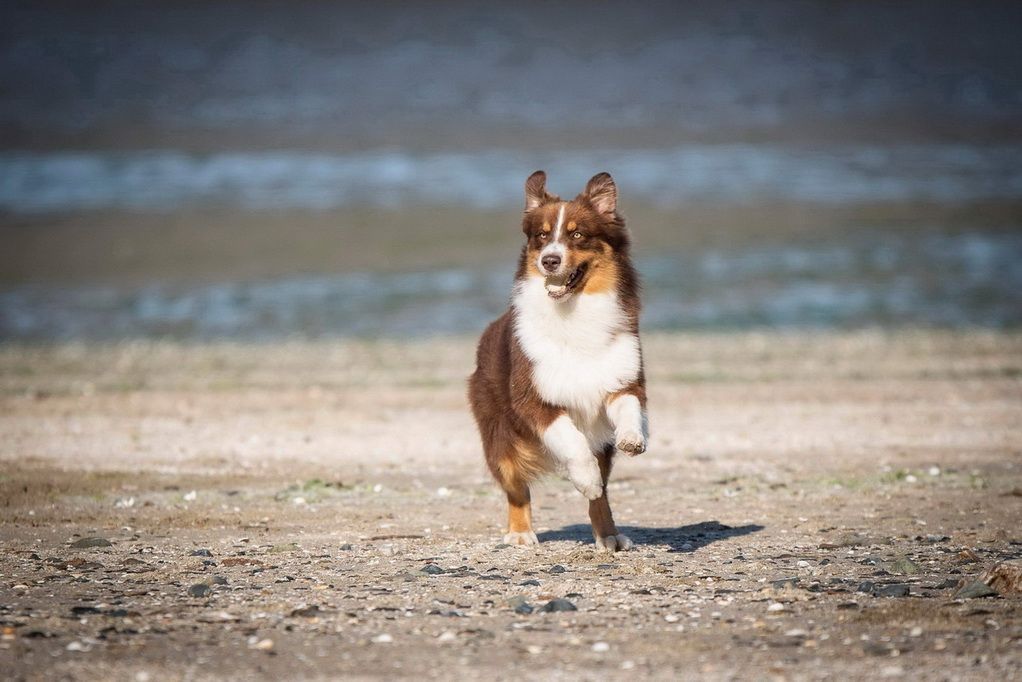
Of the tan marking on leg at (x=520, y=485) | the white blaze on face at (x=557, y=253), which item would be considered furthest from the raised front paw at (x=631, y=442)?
the white blaze on face at (x=557, y=253)

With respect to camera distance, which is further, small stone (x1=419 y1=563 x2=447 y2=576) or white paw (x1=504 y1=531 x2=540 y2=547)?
white paw (x1=504 y1=531 x2=540 y2=547)

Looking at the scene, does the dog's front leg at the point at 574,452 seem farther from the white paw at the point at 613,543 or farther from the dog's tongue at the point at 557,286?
the dog's tongue at the point at 557,286

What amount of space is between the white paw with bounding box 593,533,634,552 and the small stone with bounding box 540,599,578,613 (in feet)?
5.63

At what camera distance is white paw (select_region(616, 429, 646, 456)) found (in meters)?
8.99

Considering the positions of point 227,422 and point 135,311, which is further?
point 135,311

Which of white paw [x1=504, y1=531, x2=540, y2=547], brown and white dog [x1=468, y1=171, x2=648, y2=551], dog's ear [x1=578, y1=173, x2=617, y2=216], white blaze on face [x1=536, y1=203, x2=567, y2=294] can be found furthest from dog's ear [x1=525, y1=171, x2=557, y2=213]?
white paw [x1=504, y1=531, x2=540, y2=547]

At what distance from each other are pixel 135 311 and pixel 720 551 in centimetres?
3076

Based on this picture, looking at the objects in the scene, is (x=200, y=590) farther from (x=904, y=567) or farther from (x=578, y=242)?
(x=904, y=567)

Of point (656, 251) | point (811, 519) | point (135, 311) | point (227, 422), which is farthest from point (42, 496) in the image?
point (656, 251)

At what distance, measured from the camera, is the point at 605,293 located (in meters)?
9.49

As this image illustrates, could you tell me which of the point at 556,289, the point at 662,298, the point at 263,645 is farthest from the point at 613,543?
the point at 662,298

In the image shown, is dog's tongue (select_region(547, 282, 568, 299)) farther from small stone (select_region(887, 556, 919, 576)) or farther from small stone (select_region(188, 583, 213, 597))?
small stone (select_region(188, 583, 213, 597))

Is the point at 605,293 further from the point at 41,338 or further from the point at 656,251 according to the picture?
the point at 656,251

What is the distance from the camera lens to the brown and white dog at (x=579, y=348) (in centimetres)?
932
